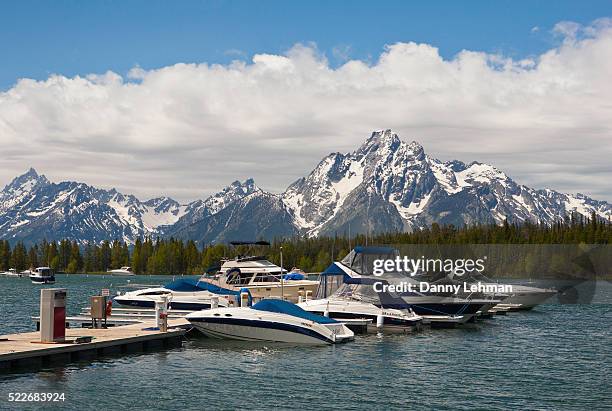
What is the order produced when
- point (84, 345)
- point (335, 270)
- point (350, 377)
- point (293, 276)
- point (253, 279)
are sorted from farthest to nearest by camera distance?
point (293, 276)
point (253, 279)
point (335, 270)
point (84, 345)
point (350, 377)

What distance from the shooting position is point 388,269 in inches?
2908

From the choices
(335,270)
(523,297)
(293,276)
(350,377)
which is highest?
(335,270)

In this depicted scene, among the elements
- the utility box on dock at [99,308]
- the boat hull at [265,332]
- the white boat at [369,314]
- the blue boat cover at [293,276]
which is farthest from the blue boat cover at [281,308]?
the blue boat cover at [293,276]

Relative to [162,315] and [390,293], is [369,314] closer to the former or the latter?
[390,293]

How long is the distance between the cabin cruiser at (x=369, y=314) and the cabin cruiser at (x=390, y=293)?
7.05 feet

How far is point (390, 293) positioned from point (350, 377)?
995 inches

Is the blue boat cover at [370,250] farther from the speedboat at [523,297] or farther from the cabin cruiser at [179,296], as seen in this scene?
the speedboat at [523,297]

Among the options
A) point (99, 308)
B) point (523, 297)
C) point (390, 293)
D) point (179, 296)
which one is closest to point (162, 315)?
point (99, 308)

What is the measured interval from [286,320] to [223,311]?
4715mm

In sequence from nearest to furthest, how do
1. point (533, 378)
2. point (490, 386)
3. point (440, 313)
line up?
point (490, 386) < point (533, 378) < point (440, 313)

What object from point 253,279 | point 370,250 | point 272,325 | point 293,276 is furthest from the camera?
point 293,276

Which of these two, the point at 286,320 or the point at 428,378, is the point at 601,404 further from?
the point at 286,320

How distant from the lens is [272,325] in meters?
55.0

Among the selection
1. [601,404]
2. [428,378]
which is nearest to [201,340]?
[428,378]
